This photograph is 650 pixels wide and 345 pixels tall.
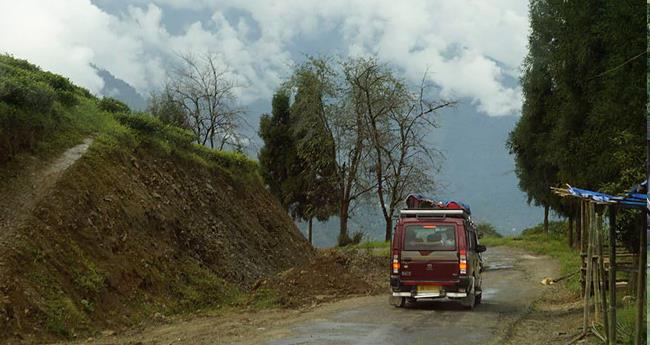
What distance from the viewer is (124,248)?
55.5 ft

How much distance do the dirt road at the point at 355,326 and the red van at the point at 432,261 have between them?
481mm

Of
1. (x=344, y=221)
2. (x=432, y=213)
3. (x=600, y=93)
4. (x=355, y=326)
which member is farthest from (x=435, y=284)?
(x=344, y=221)

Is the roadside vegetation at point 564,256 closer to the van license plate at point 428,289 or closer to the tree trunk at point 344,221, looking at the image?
the van license plate at point 428,289

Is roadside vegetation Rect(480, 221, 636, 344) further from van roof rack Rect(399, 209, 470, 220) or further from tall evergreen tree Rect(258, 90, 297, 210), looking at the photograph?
tall evergreen tree Rect(258, 90, 297, 210)

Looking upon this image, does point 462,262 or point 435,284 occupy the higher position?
point 462,262

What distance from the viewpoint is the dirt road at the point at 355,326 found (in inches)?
495

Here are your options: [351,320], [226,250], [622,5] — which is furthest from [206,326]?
[622,5]

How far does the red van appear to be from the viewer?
56.3 ft

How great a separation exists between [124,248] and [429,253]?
7.68 meters

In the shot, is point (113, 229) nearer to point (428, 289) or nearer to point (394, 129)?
point (428, 289)

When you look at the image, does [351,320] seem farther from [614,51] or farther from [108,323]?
[614,51]

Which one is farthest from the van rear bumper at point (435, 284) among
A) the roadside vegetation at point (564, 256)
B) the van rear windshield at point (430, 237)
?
the roadside vegetation at point (564, 256)

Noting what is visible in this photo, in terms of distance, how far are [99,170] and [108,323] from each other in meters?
5.41

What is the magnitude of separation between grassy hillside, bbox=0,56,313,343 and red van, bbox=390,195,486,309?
16.0 feet
